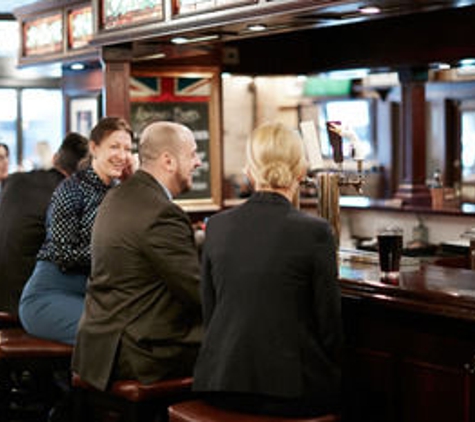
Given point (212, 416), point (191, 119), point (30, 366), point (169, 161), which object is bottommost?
point (30, 366)

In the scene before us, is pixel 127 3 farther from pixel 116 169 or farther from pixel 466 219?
pixel 466 219

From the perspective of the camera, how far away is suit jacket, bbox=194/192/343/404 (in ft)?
9.55

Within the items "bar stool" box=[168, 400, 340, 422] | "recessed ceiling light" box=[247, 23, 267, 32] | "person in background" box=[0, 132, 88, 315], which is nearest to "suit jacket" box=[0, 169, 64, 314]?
"person in background" box=[0, 132, 88, 315]

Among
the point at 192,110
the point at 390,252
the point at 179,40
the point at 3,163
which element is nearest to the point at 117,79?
the point at 179,40

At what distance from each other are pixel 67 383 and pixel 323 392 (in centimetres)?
258

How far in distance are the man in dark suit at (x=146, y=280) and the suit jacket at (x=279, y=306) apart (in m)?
0.54

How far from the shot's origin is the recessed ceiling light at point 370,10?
13.2 ft

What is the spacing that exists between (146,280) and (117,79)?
8.89 ft

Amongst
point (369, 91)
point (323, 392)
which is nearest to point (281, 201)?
point (323, 392)

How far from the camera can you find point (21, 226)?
16.4 feet

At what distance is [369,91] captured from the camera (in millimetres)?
12812

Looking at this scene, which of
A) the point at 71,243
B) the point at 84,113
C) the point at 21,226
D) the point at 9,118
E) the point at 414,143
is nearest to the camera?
the point at 71,243

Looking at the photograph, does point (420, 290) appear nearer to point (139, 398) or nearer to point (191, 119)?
point (139, 398)

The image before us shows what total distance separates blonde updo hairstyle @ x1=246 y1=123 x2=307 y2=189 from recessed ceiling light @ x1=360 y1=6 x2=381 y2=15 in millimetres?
1213
